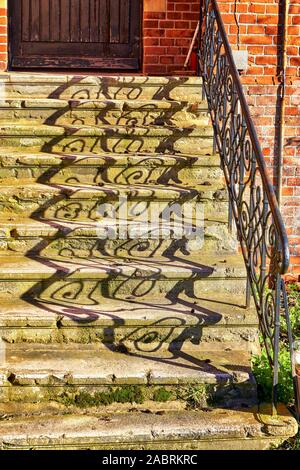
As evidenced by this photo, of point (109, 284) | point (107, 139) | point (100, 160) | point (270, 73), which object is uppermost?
point (270, 73)

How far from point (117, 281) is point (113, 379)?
0.77 meters

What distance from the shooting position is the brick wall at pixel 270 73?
6.19 metres

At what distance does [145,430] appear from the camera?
135 inches

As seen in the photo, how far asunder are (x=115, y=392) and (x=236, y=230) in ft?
5.08

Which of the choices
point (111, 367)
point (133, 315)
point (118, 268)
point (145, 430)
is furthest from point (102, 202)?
point (145, 430)

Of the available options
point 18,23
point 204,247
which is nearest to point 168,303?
point 204,247

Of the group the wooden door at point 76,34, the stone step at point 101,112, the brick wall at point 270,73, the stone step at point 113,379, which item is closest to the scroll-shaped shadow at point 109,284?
the stone step at point 113,379

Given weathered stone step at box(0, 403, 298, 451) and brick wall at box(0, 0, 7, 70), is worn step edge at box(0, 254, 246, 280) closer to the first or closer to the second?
weathered stone step at box(0, 403, 298, 451)

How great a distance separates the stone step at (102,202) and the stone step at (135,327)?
0.93 m

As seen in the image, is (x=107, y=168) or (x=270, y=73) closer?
(x=107, y=168)

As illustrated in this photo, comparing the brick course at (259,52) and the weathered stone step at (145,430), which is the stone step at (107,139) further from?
the weathered stone step at (145,430)

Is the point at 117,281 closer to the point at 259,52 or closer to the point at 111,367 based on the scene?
the point at 111,367

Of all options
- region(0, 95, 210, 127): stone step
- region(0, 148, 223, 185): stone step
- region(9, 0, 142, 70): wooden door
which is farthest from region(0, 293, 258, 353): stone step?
region(9, 0, 142, 70): wooden door
